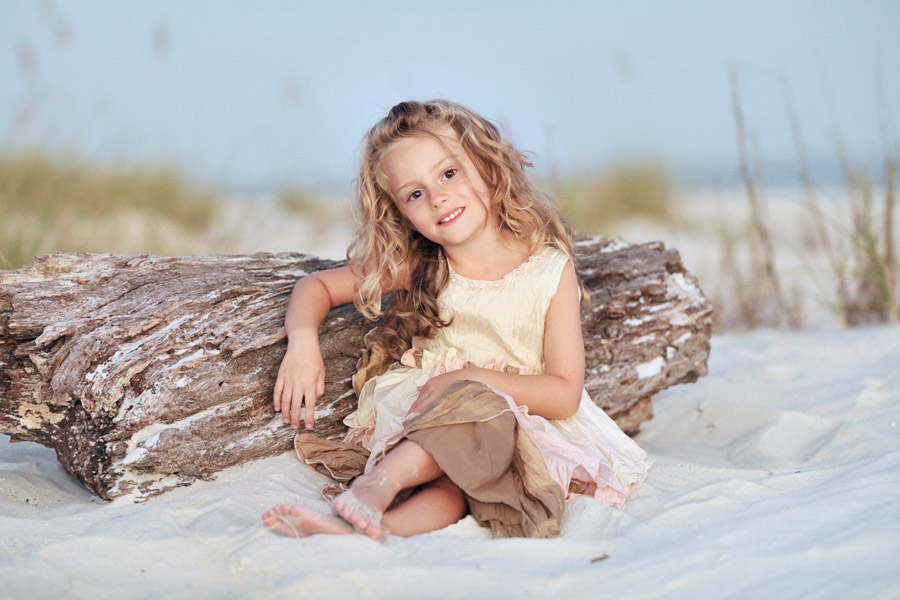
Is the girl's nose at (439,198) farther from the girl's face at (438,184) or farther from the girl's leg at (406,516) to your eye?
the girl's leg at (406,516)

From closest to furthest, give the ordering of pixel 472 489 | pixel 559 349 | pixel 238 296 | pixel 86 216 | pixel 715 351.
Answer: pixel 472 489
pixel 559 349
pixel 238 296
pixel 715 351
pixel 86 216

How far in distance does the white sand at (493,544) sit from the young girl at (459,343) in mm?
106

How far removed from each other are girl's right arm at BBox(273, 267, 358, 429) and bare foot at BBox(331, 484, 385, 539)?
54cm

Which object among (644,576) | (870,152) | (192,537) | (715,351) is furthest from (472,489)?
(870,152)

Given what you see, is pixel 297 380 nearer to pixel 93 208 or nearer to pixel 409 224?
pixel 409 224

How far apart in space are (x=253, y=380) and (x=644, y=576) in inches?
48.8

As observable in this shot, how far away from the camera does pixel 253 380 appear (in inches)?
87.9

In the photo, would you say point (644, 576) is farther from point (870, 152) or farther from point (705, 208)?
point (705, 208)

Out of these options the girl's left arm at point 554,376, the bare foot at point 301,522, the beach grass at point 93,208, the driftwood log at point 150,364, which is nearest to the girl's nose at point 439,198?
the girl's left arm at point 554,376

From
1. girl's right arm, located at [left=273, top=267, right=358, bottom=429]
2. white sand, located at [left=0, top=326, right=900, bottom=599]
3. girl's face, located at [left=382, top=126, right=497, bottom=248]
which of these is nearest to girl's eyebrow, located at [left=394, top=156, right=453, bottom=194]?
girl's face, located at [left=382, top=126, right=497, bottom=248]

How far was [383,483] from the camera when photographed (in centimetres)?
179

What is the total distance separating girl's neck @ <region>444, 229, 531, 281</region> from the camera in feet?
7.73

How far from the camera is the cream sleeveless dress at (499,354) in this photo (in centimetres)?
220

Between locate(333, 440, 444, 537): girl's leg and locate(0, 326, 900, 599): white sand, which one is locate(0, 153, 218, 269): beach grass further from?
locate(333, 440, 444, 537): girl's leg
